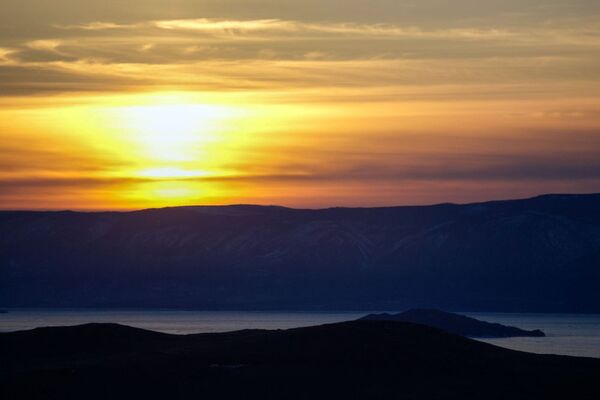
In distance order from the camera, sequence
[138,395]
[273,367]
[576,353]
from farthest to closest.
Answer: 1. [576,353]
2. [273,367]
3. [138,395]

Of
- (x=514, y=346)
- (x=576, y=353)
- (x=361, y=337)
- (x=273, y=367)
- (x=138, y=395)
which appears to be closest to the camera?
(x=138, y=395)

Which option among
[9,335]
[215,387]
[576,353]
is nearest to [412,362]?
[215,387]

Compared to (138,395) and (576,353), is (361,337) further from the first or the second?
(576,353)

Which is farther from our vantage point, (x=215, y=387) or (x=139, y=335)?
(x=139, y=335)

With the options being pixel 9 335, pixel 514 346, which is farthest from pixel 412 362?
pixel 514 346

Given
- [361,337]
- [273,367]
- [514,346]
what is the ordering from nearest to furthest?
[273,367] < [361,337] < [514,346]

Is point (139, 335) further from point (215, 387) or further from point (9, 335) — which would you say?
point (215, 387)
